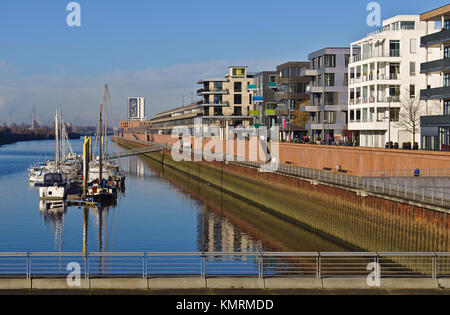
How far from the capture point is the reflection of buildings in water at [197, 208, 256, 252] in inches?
1667

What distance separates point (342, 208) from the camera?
137ft

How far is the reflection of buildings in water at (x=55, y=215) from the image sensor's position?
46562mm

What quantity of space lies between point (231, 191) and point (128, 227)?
91.9ft

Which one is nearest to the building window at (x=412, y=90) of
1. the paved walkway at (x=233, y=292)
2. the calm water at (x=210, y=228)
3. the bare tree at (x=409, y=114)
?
the bare tree at (x=409, y=114)

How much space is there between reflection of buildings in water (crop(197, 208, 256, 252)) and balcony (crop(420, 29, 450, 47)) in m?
23.2

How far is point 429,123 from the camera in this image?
5400cm

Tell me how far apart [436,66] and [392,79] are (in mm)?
18575

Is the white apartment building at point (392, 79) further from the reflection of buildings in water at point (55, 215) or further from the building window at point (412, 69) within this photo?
the reflection of buildings in water at point (55, 215)

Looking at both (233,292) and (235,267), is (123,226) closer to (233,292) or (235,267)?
(235,267)

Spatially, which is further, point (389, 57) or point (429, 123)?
point (389, 57)

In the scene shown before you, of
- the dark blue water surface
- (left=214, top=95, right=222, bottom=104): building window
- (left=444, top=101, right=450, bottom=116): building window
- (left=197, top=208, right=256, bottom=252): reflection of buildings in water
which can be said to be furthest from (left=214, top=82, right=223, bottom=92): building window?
(left=444, top=101, right=450, bottom=116): building window

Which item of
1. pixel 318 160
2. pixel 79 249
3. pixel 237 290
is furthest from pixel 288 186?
pixel 237 290
